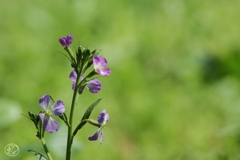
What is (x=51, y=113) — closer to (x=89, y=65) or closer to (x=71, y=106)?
(x=71, y=106)

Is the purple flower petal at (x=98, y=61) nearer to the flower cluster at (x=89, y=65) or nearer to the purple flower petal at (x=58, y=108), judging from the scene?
the flower cluster at (x=89, y=65)

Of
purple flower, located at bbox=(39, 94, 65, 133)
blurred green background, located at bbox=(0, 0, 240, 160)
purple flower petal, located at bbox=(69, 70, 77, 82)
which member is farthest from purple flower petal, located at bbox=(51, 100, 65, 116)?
blurred green background, located at bbox=(0, 0, 240, 160)

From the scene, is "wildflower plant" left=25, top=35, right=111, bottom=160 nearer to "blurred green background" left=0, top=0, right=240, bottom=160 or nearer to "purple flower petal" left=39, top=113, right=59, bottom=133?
"purple flower petal" left=39, top=113, right=59, bottom=133

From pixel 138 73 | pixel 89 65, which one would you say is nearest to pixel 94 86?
pixel 89 65

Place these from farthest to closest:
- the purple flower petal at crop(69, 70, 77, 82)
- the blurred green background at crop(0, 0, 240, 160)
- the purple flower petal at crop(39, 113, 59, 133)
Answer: the blurred green background at crop(0, 0, 240, 160) → the purple flower petal at crop(69, 70, 77, 82) → the purple flower petal at crop(39, 113, 59, 133)

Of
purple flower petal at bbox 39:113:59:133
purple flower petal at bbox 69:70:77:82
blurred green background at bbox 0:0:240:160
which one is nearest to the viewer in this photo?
purple flower petal at bbox 39:113:59:133
